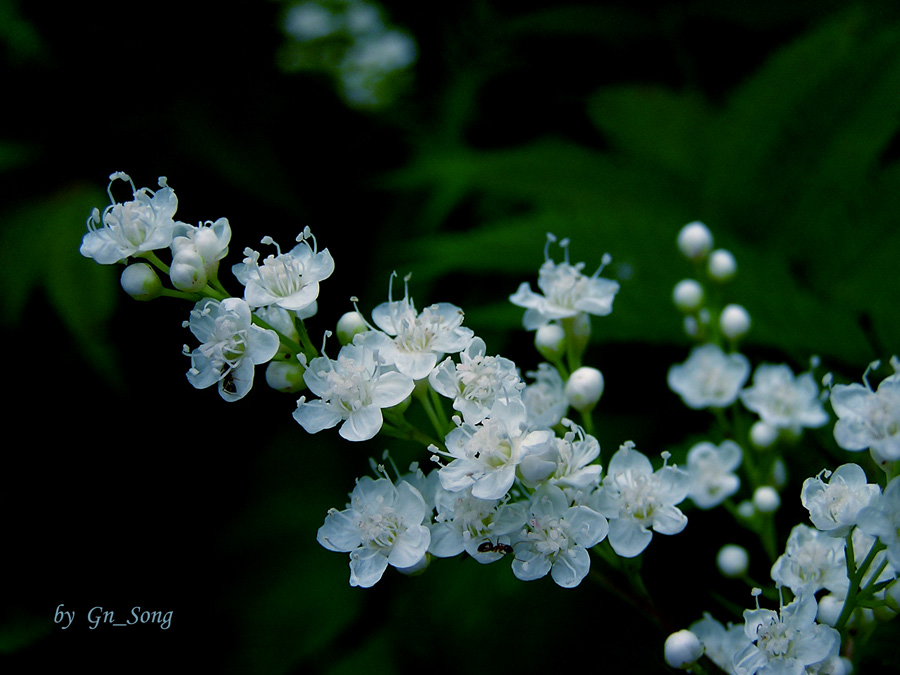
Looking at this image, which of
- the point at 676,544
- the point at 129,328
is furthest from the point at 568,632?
the point at 129,328

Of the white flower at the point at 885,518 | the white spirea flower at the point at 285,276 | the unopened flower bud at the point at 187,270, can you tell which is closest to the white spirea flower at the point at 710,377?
the white flower at the point at 885,518

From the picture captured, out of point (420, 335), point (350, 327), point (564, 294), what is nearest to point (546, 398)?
point (564, 294)

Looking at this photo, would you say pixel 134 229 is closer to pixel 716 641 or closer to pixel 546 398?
pixel 546 398

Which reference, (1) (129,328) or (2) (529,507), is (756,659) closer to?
(2) (529,507)

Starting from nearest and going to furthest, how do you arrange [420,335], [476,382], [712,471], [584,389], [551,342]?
[476,382] → [420,335] → [584,389] → [551,342] → [712,471]

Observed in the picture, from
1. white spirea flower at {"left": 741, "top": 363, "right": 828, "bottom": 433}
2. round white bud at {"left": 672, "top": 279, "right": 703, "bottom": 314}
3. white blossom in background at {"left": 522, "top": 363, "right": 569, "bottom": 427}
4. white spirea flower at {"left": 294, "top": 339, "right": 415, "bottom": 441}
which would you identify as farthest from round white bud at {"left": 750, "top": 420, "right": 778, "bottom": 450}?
white spirea flower at {"left": 294, "top": 339, "right": 415, "bottom": 441}

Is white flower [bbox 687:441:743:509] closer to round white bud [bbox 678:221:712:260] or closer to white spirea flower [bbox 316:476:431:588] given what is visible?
round white bud [bbox 678:221:712:260]

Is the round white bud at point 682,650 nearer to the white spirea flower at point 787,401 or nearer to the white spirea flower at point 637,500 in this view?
the white spirea flower at point 637,500
